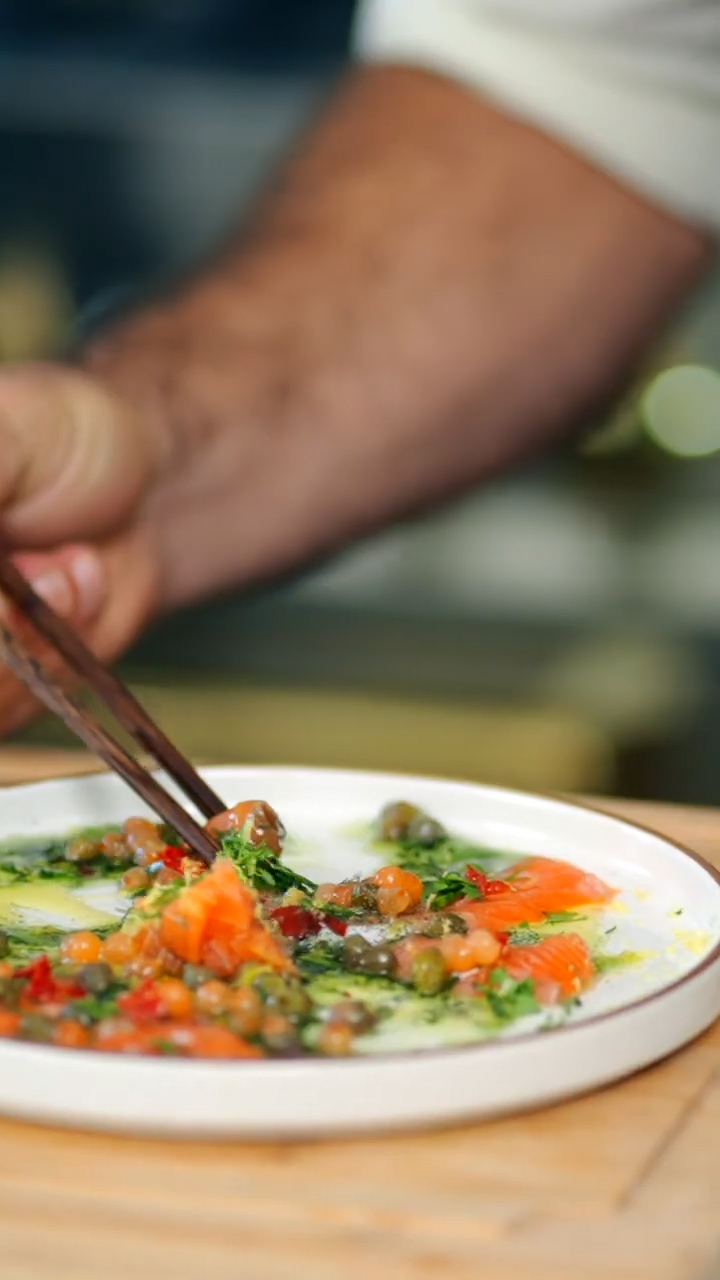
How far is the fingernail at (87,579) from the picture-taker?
5.14ft

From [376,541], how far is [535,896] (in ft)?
6.38

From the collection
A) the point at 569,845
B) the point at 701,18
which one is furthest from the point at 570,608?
the point at 569,845

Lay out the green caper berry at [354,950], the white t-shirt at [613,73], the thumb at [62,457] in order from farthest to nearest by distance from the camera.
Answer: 1. the white t-shirt at [613,73]
2. the thumb at [62,457]
3. the green caper berry at [354,950]

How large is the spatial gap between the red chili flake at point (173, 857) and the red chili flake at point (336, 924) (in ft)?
0.32

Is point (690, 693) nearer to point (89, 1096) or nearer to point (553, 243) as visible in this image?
point (553, 243)

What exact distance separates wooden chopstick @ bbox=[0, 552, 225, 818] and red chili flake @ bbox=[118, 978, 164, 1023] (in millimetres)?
309

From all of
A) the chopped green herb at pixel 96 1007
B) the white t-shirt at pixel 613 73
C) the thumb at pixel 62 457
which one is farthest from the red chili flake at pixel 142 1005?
the white t-shirt at pixel 613 73

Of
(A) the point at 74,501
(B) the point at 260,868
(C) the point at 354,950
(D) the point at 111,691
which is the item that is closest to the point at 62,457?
(A) the point at 74,501

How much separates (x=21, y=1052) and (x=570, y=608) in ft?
7.53

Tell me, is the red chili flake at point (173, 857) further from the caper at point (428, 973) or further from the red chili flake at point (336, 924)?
the caper at point (428, 973)

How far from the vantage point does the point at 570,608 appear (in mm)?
2957

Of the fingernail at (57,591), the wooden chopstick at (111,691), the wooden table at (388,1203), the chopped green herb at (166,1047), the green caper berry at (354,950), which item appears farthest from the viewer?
the fingernail at (57,591)

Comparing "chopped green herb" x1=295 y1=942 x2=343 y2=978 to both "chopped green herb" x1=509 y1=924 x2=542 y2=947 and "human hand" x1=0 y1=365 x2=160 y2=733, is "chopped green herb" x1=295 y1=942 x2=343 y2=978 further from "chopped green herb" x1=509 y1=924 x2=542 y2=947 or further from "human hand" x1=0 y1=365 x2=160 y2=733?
"human hand" x1=0 y1=365 x2=160 y2=733

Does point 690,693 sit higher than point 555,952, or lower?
lower
